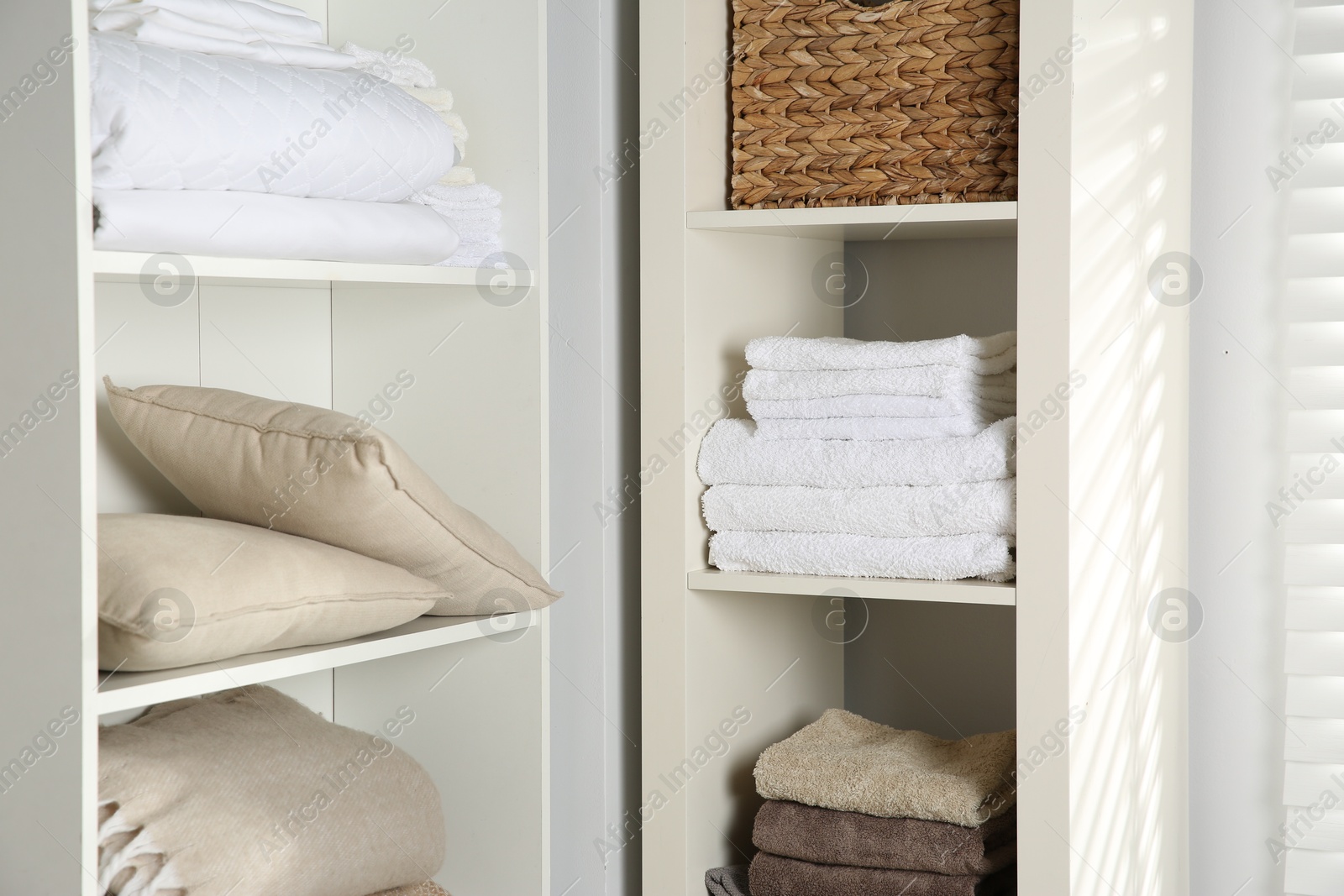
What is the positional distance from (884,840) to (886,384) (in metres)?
0.45

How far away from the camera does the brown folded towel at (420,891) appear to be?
113cm

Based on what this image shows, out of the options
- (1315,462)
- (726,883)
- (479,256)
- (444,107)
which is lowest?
(726,883)

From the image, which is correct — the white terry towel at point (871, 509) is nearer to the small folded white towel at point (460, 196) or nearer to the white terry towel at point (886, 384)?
the white terry towel at point (886, 384)

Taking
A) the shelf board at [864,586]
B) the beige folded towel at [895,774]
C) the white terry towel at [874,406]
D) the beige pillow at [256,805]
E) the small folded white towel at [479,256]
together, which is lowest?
the beige folded towel at [895,774]

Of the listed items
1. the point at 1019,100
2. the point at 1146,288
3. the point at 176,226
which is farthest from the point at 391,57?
the point at 1146,288

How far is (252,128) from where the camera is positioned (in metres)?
0.96

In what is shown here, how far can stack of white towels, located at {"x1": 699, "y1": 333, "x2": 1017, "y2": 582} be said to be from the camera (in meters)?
1.15

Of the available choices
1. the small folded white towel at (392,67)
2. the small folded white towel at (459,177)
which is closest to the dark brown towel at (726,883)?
the small folded white towel at (459,177)

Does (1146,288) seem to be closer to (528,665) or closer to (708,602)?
(708,602)

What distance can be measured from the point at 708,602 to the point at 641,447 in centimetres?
18

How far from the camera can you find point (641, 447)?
127 cm

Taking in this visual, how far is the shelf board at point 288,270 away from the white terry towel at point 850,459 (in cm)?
28

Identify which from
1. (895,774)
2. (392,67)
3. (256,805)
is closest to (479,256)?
(392,67)

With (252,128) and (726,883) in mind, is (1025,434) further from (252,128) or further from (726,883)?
(252,128)
